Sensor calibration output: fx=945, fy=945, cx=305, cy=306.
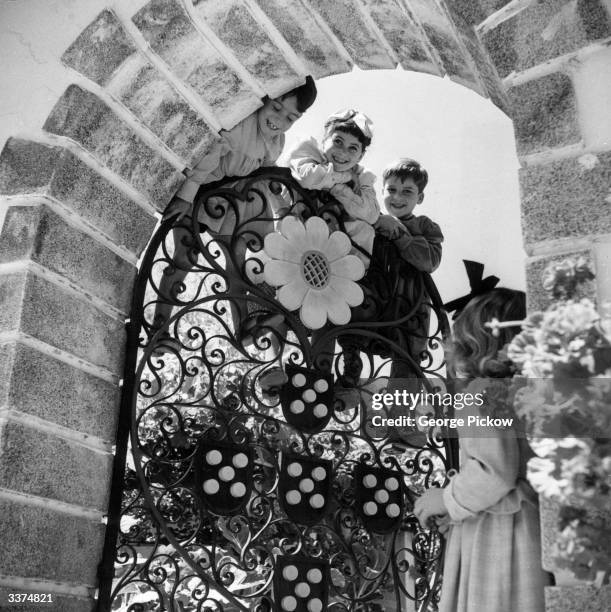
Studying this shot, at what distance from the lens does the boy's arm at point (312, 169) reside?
3.43 metres

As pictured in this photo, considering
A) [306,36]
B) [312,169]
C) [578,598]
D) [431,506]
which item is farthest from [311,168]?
[578,598]

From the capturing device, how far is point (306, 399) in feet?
10.5

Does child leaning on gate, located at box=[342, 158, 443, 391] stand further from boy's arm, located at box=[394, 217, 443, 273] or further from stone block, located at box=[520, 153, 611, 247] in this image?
stone block, located at box=[520, 153, 611, 247]

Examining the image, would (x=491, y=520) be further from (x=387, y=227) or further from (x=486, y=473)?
(x=387, y=227)

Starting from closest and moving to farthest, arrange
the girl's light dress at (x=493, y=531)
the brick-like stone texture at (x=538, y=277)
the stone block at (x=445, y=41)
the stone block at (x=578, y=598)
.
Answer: the stone block at (x=578, y=598) → the brick-like stone texture at (x=538, y=277) → the girl's light dress at (x=493, y=531) → the stone block at (x=445, y=41)

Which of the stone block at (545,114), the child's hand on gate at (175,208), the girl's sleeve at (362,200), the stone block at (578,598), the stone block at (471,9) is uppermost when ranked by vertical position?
the girl's sleeve at (362,200)

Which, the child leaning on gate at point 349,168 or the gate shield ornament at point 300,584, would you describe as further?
the child leaning on gate at point 349,168

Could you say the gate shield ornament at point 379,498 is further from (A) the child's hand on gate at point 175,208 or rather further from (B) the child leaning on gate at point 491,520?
(A) the child's hand on gate at point 175,208

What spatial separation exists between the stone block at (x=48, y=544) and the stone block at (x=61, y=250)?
69 centimetres

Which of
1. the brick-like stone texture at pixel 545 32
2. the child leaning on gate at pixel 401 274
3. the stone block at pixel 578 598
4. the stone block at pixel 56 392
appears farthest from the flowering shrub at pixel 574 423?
the child leaning on gate at pixel 401 274

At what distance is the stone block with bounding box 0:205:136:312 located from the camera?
2725mm

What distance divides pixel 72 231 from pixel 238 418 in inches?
32.2

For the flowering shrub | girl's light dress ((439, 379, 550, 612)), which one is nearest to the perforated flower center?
girl's light dress ((439, 379, 550, 612))

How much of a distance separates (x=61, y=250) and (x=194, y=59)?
76 centimetres
